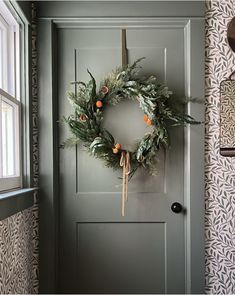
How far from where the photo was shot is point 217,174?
69.2 inches

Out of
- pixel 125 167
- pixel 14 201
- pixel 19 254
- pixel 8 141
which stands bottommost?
pixel 19 254

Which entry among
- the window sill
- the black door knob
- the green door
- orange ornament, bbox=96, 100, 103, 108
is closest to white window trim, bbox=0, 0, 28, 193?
the window sill

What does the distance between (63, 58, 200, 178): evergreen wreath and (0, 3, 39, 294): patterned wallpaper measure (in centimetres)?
27

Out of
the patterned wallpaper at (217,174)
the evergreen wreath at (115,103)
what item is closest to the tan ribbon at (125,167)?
the evergreen wreath at (115,103)

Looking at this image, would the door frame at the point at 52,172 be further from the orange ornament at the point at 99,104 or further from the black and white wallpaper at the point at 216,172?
the orange ornament at the point at 99,104

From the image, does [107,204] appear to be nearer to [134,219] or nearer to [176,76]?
[134,219]

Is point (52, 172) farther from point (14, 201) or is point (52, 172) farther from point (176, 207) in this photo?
point (176, 207)

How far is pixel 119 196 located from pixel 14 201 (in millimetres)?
674

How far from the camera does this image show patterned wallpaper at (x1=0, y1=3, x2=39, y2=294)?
4.22ft

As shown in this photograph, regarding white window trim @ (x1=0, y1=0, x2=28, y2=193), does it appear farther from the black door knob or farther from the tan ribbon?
the black door knob

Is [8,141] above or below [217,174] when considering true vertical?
above

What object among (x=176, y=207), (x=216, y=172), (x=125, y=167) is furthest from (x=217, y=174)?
(x=125, y=167)

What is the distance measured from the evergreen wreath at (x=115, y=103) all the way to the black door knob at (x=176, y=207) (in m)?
0.25

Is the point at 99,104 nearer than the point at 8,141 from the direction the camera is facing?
No
